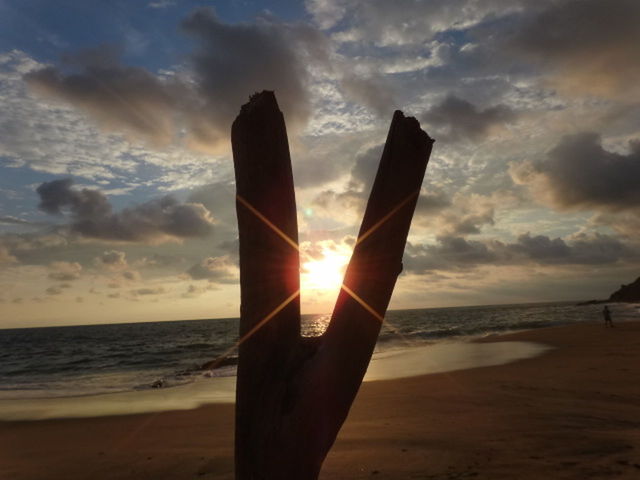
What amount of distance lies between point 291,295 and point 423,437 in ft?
18.9

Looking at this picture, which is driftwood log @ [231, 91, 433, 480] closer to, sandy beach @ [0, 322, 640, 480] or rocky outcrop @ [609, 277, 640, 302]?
sandy beach @ [0, 322, 640, 480]

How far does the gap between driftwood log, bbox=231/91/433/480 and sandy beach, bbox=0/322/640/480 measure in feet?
12.5

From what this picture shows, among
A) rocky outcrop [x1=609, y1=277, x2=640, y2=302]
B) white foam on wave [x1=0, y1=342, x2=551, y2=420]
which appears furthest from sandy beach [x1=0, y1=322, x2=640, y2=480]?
rocky outcrop [x1=609, y1=277, x2=640, y2=302]

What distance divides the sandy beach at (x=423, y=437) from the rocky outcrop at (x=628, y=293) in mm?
113017

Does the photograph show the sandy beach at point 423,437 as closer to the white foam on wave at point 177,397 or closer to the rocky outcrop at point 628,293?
the white foam on wave at point 177,397

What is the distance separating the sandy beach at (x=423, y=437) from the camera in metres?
5.70

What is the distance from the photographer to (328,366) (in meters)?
2.29

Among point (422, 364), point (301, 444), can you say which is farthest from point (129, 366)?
point (301, 444)

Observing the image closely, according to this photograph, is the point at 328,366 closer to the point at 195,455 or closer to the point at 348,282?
the point at 348,282

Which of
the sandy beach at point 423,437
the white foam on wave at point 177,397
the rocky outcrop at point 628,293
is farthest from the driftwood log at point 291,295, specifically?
the rocky outcrop at point 628,293

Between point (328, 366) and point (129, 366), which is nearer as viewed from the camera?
point (328, 366)

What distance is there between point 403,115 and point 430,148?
0.24 metres

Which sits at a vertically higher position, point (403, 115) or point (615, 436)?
point (403, 115)

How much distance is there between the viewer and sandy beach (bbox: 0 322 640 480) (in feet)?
18.7
